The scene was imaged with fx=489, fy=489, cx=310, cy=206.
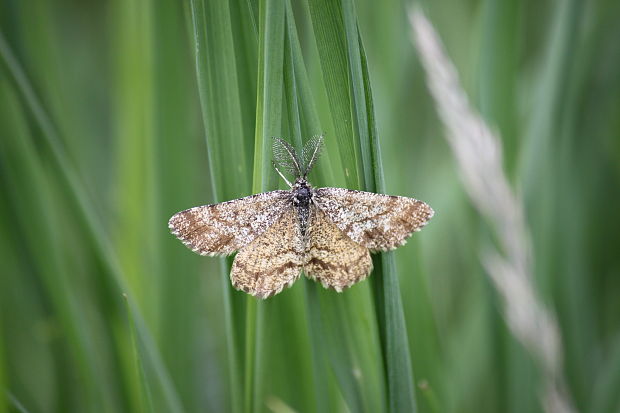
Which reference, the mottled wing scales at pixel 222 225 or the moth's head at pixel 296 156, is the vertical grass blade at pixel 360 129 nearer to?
the moth's head at pixel 296 156

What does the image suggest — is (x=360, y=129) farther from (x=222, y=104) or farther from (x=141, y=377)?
(x=141, y=377)

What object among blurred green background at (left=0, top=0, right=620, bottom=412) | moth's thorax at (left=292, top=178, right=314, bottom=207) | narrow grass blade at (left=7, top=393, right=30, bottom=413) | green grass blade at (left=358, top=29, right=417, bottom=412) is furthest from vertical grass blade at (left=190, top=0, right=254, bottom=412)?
narrow grass blade at (left=7, top=393, right=30, bottom=413)

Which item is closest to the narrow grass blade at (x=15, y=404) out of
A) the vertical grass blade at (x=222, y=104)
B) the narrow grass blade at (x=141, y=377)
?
the narrow grass blade at (x=141, y=377)

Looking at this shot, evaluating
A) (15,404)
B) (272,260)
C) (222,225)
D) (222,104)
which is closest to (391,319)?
(272,260)

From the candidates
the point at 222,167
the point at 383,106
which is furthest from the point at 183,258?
the point at 383,106

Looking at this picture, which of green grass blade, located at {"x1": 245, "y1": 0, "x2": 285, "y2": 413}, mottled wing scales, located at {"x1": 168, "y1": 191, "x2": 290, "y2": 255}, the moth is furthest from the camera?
mottled wing scales, located at {"x1": 168, "y1": 191, "x2": 290, "y2": 255}

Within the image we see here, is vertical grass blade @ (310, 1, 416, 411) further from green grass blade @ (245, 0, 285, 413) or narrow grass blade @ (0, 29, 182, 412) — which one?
narrow grass blade @ (0, 29, 182, 412)

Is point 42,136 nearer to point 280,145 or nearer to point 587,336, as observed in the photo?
point 280,145
